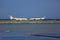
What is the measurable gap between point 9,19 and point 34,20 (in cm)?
31

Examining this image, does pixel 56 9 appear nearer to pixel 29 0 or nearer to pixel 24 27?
pixel 29 0

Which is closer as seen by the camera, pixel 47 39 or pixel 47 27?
pixel 47 39

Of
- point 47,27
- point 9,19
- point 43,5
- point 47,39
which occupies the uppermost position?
point 43,5

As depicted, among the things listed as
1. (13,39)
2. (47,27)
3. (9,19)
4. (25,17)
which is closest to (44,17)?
(47,27)

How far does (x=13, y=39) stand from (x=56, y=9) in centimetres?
75

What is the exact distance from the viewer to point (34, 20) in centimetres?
161

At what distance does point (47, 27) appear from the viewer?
1660mm

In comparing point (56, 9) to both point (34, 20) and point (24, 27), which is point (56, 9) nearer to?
point (34, 20)

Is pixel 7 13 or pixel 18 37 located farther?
pixel 7 13

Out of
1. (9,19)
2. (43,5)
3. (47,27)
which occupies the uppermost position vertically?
(43,5)

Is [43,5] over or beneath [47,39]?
over

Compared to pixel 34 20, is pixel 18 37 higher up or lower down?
lower down

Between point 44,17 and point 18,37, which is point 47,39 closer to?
point 18,37

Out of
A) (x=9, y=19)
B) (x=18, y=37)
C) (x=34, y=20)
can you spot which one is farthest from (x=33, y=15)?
(x=18, y=37)
